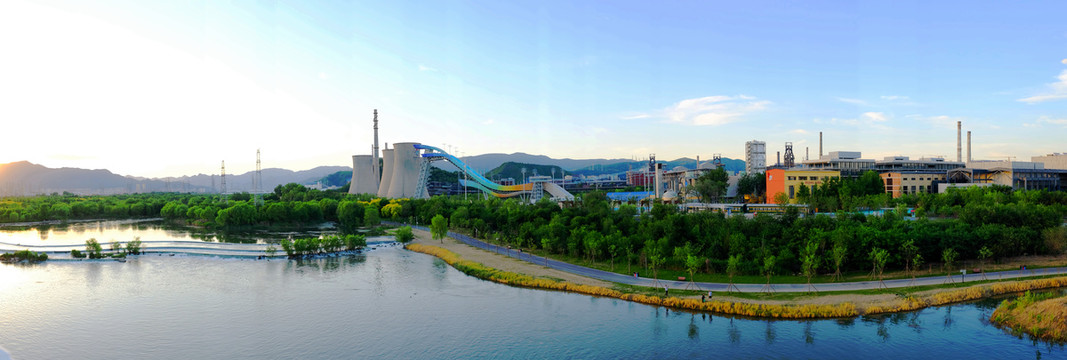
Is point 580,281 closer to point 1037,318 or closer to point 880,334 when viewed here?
point 880,334

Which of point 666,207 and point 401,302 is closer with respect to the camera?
point 401,302

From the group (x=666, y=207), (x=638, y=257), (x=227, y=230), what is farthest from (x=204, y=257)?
(x=666, y=207)

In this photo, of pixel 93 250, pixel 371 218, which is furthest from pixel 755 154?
pixel 93 250

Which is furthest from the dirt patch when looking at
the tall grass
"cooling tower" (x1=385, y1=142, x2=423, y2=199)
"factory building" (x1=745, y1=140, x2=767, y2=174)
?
"factory building" (x1=745, y1=140, x2=767, y2=174)

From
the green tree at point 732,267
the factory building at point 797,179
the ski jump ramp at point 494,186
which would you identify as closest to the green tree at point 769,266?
the green tree at point 732,267

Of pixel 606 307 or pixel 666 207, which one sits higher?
pixel 666 207

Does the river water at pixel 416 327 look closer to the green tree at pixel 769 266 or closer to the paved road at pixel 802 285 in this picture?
the paved road at pixel 802 285
